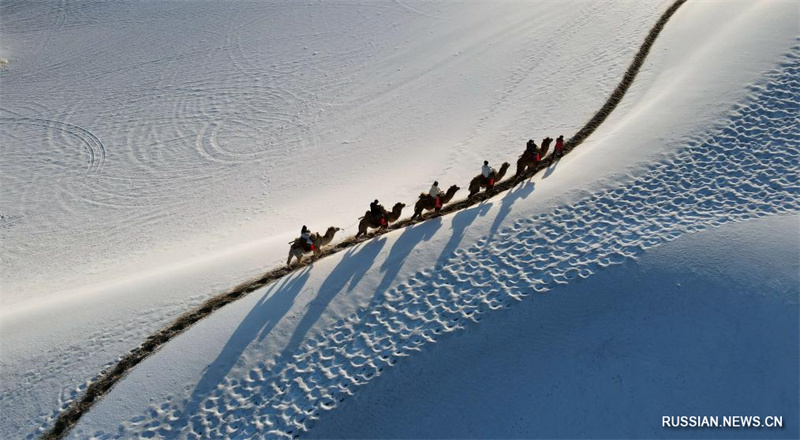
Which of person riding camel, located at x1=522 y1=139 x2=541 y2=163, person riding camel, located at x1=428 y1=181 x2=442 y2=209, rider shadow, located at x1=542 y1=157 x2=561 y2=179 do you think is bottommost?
rider shadow, located at x1=542 y1=157 x2=561 y2=179

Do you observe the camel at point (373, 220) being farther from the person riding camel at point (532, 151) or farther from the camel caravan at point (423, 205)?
the person riding camel at point (532, 151)

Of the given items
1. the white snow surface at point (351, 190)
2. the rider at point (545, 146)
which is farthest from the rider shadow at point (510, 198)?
the rider at point (545, 146)

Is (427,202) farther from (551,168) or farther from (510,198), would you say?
(551,168)

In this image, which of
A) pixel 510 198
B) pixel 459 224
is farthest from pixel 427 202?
pixel 510 198

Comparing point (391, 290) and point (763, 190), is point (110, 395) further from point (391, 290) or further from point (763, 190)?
point (763, 190)

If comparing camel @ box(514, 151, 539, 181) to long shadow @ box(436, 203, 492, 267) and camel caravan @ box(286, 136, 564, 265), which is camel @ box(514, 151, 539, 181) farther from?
long shadow @ box(436, 203, 492, 267)

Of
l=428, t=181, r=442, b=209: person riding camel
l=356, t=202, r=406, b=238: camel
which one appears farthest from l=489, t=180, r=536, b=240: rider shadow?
l=356, t=202, r=406, b=238: camel
